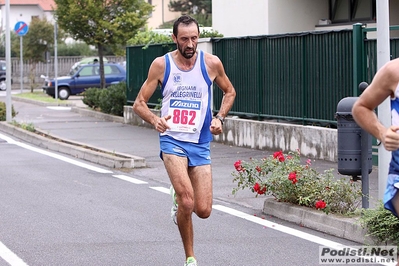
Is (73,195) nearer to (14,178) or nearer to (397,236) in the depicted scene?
(14,178)

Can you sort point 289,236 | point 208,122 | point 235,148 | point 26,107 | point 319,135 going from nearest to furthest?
point 208,122 < point 289,236 < point 319,135 < point 235,148 < point 26,107

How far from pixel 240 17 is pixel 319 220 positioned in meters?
13.2

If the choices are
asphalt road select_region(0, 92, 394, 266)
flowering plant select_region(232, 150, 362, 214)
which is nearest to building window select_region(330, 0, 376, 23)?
asphalt road select_region(0, 92, 394, 266)

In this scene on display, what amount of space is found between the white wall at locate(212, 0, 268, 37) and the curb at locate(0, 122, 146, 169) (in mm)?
5654

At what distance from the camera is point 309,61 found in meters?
15.1

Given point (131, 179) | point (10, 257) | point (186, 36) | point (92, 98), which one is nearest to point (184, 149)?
point (186, 36)

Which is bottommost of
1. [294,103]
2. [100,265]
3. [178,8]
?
[100,265]

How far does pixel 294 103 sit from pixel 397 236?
840 cm

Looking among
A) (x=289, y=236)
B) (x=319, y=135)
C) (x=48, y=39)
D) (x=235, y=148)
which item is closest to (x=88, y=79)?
(x=48, y=39)

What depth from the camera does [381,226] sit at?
7480 millimetres

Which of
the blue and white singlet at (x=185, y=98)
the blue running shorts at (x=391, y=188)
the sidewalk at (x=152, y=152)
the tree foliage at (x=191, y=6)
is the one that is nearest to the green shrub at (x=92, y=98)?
the sidewalk at (x=152, y=152)

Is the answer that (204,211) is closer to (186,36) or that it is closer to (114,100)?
(186,36)

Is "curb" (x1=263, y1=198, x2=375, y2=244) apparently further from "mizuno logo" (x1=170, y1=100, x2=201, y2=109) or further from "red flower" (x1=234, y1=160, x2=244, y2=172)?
"mizuno logo" (x1=170, y1=100, x2=201, y2=109)

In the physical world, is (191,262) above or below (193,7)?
below
